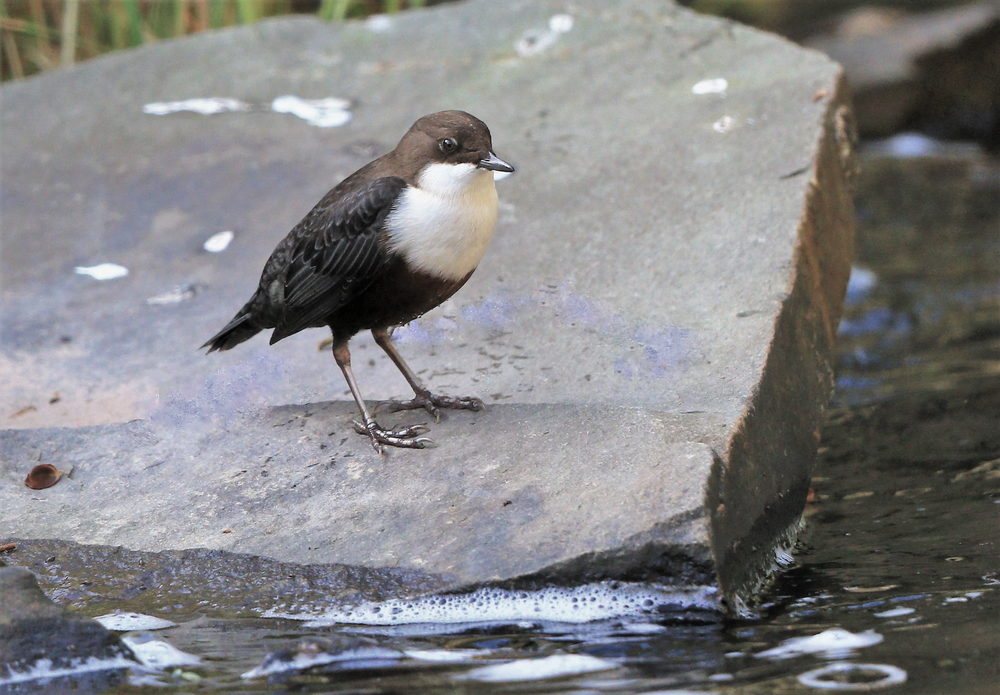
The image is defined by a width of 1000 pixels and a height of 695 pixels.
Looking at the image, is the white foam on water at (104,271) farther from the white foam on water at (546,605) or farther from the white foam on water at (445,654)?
the white foam on water at (445,654)

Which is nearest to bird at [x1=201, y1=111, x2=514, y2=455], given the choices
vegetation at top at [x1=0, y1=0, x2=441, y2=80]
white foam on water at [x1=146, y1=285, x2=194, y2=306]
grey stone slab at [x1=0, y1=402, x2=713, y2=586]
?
grey stone slab at [x1=0, y1=402, x2=713, y2=586]

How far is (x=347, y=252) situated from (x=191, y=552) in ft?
3.17

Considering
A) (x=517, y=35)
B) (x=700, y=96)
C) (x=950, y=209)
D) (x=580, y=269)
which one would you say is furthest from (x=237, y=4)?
(x=950, y=209)

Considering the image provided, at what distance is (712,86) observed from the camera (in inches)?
205

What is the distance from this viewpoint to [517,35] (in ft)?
19.6

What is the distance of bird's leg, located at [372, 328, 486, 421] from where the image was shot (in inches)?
133

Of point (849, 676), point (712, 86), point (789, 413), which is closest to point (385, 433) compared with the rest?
point (789, 413)

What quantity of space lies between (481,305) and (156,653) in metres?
1.91

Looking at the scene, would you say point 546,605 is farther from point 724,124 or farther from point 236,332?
point 724,124

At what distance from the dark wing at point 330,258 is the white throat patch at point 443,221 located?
2.3 inches

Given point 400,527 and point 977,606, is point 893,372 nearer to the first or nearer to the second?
point 977,606

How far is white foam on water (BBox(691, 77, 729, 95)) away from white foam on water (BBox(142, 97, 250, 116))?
89.1 inches

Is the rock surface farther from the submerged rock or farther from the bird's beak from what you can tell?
the submerged rock

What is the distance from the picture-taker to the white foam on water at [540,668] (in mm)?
2297
